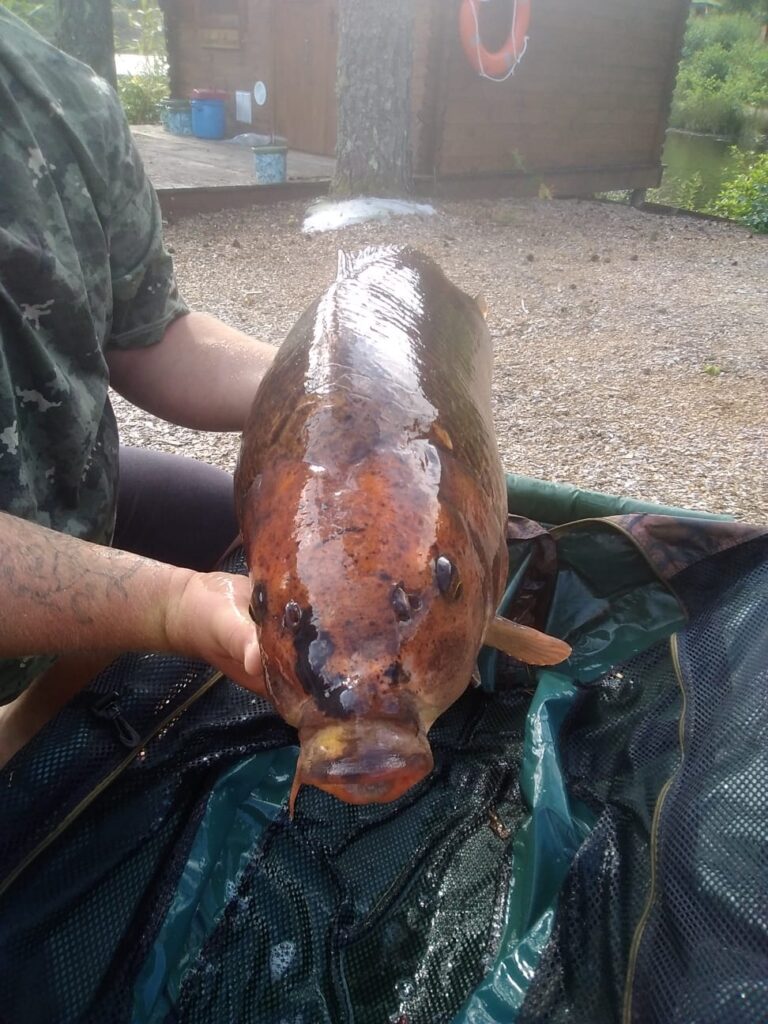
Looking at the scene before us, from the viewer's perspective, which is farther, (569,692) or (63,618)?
(569,692)

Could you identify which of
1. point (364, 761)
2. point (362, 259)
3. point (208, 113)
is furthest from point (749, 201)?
point (364, 761)

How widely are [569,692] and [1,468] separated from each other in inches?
56.8

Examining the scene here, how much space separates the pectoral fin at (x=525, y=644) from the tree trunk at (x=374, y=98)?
6876mm

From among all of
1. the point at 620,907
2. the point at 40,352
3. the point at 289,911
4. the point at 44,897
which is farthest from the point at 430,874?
the point at 40,352

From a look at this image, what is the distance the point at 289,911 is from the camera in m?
1.93

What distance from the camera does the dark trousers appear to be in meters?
2.32

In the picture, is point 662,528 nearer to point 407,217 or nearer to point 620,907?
point 620,907

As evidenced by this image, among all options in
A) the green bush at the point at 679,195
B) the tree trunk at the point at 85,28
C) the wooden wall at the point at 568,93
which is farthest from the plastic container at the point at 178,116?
the green bush at the point at 679,195

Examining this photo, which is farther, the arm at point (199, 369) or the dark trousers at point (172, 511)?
the dark trousers at point (172, 511)

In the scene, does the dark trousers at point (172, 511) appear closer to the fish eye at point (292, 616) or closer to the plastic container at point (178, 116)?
the fish eye at point (292, 616)

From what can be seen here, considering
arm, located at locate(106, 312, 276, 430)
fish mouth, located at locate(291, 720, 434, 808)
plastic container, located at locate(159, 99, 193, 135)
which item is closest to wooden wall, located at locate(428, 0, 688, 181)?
plastic container, located at locate(159, 99, 193, 135)

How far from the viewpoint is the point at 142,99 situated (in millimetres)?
12867

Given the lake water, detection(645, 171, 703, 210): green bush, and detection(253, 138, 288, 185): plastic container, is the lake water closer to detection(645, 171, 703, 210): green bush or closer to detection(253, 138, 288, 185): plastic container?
detection(645, 171, 703, 210): green bush

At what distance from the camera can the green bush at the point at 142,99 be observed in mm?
12703
